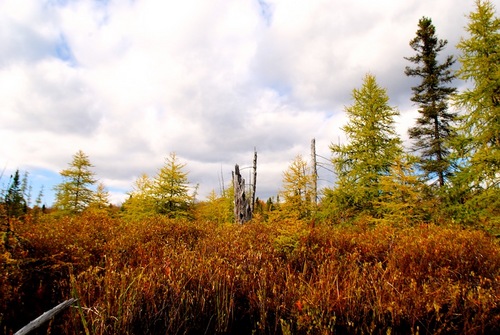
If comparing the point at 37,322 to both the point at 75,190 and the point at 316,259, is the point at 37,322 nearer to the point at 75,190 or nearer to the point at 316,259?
the point at 316,259

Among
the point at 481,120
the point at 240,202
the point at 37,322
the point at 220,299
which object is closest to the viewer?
the point at 37,322

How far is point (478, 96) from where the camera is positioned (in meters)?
9.75

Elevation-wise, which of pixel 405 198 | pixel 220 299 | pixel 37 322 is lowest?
pixel 220 299

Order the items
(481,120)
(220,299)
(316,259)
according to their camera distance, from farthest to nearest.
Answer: (481,120) → (316,259) → (220,299)

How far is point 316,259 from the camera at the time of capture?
5.23 metres

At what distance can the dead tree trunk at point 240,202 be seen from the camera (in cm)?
1395

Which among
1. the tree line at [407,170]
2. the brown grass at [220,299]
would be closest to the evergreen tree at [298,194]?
the tree line at [407,170]

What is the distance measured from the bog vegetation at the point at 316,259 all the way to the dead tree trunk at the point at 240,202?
201 centimetres

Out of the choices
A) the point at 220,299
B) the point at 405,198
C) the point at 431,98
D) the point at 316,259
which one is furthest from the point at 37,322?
the point at 431,98

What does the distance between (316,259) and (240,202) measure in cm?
903

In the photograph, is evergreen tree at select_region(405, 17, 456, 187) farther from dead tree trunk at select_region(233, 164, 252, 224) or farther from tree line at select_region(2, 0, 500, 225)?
dead tree trunk at select_region(233, 164, 252, 224)

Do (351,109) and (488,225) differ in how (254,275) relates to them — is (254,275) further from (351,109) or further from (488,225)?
(351,109)

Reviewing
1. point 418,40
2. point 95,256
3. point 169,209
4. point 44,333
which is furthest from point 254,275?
point 418,40

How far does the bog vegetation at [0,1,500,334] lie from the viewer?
3176 millimetres
